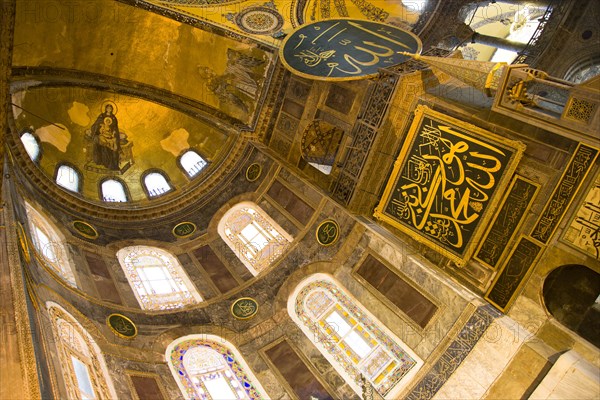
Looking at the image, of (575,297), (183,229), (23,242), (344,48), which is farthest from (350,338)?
(23,242)

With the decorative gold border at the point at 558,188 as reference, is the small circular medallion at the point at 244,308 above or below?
above

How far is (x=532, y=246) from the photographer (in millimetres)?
7820

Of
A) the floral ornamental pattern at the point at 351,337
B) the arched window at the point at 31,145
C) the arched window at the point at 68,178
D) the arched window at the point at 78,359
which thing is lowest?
the floral ornamental pattern at the point at 351,337

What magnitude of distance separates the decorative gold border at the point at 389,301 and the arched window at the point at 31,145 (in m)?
7.56

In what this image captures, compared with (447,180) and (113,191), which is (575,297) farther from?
(113,191)

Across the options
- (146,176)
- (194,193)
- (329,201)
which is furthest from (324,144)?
(146,176)

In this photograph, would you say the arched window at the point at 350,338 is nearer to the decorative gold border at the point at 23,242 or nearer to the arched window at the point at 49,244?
the arched window at the point at 49,244

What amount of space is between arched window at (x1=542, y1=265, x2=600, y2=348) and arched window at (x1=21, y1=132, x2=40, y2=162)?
10597mm

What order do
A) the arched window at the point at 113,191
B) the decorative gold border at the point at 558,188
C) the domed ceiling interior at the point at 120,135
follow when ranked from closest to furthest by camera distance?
1. the decorative gold border at the point at 558,188
2. the domed ceiling interior at the point at 120,135
3. the arched window at the point at 113,191

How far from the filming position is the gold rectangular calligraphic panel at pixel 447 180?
26.8ft

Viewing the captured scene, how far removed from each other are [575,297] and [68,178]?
35.9 ft

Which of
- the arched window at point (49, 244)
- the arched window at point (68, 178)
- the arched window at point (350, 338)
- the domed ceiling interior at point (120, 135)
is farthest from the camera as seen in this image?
the domed ceiling interior at point (120, 135)

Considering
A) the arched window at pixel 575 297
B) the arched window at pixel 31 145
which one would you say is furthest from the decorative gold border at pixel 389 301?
the arched window at pixel 31 145

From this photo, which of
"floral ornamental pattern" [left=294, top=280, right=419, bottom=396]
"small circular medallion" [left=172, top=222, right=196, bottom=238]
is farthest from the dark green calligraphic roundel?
"small circular medallion" [left=172, top=222, right=196, bottom=238]
